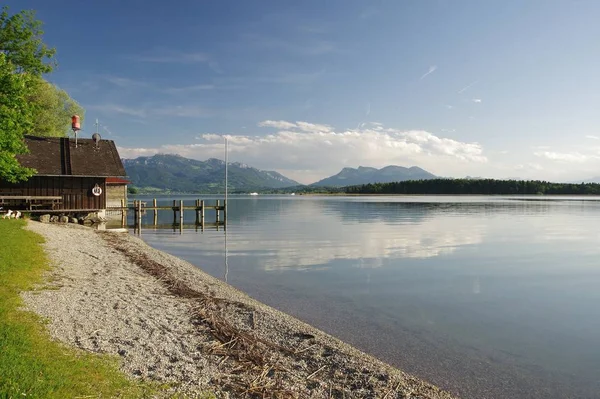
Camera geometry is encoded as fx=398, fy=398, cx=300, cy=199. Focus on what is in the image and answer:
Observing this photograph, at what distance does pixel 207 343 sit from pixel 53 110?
61.2m

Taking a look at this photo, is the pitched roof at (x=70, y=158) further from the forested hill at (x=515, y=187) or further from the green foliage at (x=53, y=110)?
the forested hill at (x=515, y=187)

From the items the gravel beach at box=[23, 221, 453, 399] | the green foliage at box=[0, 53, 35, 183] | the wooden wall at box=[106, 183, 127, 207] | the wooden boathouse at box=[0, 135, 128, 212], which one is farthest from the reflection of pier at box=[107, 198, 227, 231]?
the gravel beach at box=[23, 221, 453, 399]

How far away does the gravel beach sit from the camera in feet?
24.0

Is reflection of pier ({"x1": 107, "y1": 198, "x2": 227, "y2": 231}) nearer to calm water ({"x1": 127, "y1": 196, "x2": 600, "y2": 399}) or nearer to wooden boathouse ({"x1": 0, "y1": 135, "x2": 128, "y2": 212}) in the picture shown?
wooden boathouse ({"x1": 0, "y1": 135, "x2": 128, "y2": 212})

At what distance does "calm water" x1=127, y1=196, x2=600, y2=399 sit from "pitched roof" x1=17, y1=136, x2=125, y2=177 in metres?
12.7

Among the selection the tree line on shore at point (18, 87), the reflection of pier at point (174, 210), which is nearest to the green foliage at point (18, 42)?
the tree line on shore at point (18, 87)

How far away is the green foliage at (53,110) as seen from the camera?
52188 mm

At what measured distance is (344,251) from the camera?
2800 centimetres

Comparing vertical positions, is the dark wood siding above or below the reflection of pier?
above

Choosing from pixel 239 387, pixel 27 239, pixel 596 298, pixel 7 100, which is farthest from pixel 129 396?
pixel 7 100

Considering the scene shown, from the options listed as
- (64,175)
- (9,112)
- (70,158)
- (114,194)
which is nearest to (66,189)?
(64,175)

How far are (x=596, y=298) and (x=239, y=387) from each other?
52.2 feet

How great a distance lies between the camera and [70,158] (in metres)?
39.6

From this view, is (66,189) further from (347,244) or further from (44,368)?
(44,368)
